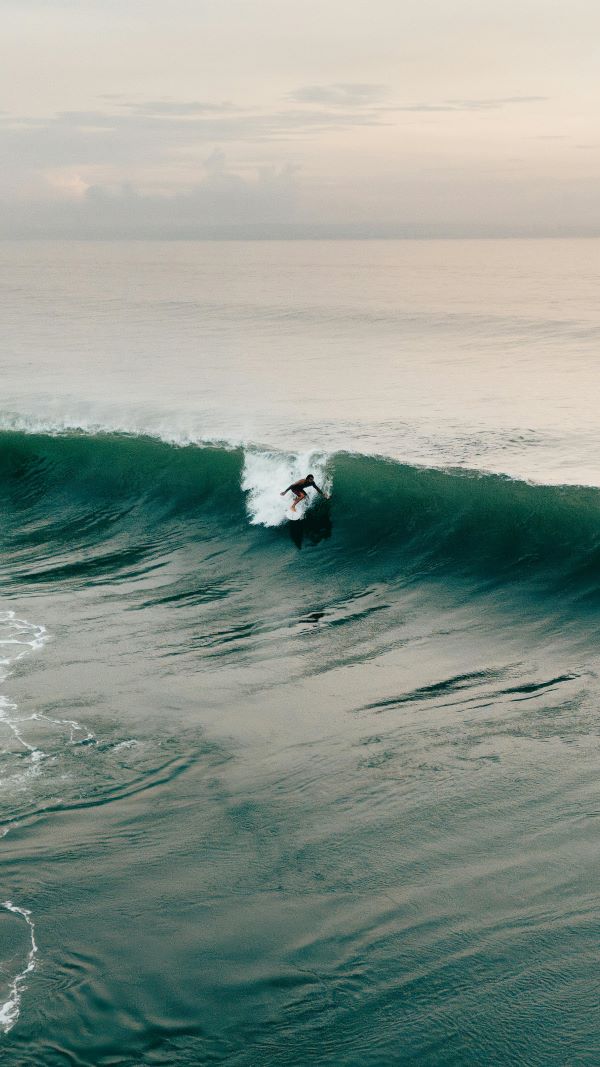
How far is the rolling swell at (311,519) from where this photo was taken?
45.0 feet

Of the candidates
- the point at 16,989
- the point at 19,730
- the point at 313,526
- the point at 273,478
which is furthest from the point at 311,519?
the point at 16,989

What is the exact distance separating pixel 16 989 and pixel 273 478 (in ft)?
42.5

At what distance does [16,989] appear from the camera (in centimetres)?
543

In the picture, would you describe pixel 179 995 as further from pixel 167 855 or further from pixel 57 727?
pixel 57 727

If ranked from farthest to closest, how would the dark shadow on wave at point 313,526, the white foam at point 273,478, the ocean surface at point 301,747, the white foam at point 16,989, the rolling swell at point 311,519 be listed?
the white foam at point 273,478
the dark shadow on wave at point 313,526
the rolling swell at point 311,519
the ocean surface at point 301,747
the white foam at point 16,989

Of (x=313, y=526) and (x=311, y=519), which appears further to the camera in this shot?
(x=311, y=519)

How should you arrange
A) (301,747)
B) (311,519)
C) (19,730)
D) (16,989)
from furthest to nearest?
(311,519) → (19,730) → (301,747) → (16,989)

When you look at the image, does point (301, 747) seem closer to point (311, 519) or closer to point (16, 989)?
point (16, 989)

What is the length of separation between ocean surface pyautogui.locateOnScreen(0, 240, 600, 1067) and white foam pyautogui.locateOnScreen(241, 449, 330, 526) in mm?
86

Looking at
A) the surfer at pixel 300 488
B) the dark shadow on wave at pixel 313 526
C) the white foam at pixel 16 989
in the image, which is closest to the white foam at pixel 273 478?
the surfer at pixel 300 488

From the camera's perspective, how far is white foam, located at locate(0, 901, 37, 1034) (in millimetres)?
5209

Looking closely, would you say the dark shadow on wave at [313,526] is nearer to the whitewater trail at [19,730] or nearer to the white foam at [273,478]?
the white foam at [273,478]

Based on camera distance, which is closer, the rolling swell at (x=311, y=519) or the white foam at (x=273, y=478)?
the rolling swell at (x=311, y=519)

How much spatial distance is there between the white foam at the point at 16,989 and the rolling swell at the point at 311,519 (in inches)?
308
